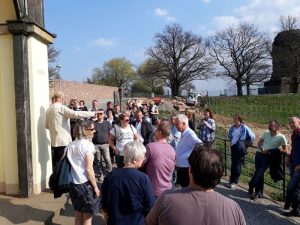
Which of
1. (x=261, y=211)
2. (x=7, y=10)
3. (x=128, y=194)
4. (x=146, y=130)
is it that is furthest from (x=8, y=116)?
(x=261, y=211)

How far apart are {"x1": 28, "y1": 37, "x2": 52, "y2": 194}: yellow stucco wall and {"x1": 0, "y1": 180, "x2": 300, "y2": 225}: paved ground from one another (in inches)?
15.9

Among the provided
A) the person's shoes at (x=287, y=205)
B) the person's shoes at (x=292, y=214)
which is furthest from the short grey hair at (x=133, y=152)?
the person's shoes at (x=287, y=205)

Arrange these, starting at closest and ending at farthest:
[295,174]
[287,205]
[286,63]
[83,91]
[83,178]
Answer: [83,178] < [295,174] < [287,205] < [83,91] < [286,63]

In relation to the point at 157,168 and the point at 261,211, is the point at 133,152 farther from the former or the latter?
the point at 261,211

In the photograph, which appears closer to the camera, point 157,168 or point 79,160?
point 157,168

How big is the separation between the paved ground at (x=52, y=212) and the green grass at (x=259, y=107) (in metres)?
31.2

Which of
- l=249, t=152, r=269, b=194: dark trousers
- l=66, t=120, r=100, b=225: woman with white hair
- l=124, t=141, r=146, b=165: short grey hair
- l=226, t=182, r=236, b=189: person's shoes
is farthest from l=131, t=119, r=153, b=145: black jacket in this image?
l=124, t=141, r=146, b=165: short grey hair

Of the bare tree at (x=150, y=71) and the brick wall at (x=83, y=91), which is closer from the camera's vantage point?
the brick wall at (x=83, y=91)

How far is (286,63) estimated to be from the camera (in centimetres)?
6344

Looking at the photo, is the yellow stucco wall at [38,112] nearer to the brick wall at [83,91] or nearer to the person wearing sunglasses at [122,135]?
the person wearing sunglasses at [122,135]

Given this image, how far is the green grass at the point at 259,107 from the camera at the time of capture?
141 feet

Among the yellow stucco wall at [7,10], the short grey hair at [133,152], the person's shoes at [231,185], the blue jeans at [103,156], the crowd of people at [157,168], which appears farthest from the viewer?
the blue jeans at [103,156]

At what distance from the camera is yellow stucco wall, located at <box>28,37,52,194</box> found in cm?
746

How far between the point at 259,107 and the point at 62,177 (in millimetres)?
46275
